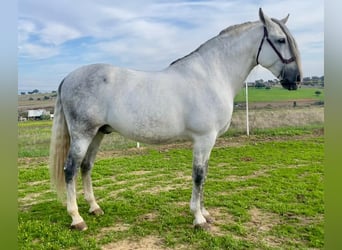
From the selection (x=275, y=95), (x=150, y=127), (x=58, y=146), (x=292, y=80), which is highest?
(x=275, y=95)

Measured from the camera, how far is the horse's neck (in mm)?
3189

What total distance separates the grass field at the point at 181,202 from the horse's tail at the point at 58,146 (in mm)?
527

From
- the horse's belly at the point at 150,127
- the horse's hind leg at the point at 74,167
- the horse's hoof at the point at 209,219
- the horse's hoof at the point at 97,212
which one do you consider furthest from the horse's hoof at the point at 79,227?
the horse's hoof at the point at 209,219

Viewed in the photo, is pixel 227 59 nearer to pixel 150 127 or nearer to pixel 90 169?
pixel 150 127

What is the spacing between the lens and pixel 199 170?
3.16m

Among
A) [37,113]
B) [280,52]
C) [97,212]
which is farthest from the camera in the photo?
[37,113]

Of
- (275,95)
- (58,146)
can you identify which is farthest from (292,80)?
(275,95)

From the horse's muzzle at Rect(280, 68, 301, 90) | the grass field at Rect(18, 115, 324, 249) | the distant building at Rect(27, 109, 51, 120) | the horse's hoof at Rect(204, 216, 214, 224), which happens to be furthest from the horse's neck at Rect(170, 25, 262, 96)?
the distant building at Rect(27, 109, 51, 120)

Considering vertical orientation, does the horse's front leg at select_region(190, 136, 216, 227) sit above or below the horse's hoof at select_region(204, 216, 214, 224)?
above

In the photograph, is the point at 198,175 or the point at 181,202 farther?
the point at 181,202

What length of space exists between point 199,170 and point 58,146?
1.67 meters

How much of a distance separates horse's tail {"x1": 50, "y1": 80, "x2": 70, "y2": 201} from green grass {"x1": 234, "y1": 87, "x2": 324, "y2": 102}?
6980 millimetres

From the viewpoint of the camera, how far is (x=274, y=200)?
13.4 ft

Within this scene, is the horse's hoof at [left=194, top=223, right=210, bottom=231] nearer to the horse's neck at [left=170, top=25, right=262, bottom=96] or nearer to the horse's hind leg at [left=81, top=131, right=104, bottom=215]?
the horse's hind leg at [left=81, top=131, right=104, bottom=215]
